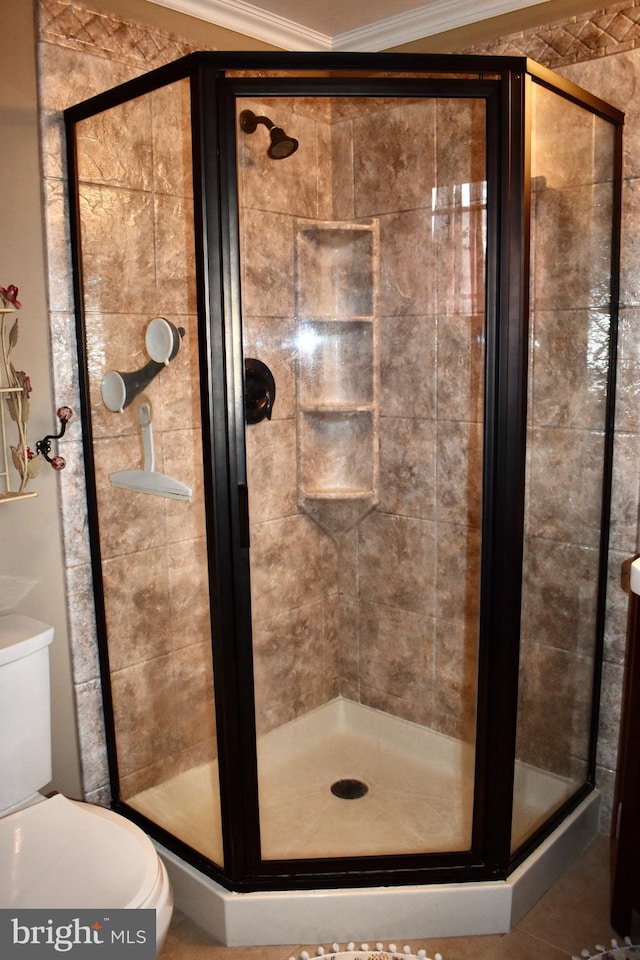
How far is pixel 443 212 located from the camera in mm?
2031

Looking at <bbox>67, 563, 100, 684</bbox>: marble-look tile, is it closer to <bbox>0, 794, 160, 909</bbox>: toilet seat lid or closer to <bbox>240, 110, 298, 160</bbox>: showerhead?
<bbox>0, 794, 160, 909</bbox>: toilet seat lid

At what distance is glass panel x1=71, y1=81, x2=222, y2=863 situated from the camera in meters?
1.85

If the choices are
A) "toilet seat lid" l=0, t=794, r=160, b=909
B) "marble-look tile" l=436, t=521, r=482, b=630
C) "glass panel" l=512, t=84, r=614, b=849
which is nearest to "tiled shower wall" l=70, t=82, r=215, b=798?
"toilet seat lid" l=0, t=794, r=160, b=909

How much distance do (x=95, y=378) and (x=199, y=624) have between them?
0.73m

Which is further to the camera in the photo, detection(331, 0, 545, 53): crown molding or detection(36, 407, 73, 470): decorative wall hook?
detection(331, 0, 545, 53): crown molding

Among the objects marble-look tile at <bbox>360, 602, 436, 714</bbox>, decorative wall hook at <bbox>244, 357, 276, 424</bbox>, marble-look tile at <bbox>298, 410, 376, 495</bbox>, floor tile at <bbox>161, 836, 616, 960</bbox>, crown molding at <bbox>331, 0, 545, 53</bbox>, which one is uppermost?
crown molding at <bbox>331, 0, 545, 53</bbox>

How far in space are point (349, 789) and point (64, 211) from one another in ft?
5.89

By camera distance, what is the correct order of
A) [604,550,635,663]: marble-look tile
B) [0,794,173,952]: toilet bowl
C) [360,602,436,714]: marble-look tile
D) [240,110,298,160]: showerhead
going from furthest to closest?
[360,602,436,714]: marble-look tile → [604,550,635,663]: marble-look tile → [240,110,298,160]: showerhead → [0,794,173,952]: toilet bowl

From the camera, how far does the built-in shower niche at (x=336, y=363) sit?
1.96 meters

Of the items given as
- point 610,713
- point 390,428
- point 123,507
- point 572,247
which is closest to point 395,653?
point 610,713

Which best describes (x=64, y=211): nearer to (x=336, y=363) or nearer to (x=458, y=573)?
(x=336, y=363)

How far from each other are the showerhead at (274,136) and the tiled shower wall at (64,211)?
23 cm

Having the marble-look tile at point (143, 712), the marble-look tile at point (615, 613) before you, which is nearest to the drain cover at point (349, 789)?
the marble-look tile at point (143, 712)

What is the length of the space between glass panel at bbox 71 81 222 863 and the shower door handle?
0.37ft
